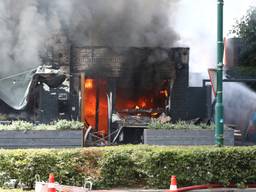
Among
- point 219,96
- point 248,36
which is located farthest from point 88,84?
point 219,96

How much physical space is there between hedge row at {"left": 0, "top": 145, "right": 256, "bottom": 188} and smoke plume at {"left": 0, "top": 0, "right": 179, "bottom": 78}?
7.95 metres

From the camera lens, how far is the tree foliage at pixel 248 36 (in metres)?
20.1

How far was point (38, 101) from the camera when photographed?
54.3 feet

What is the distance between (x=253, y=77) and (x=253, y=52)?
2332 mm

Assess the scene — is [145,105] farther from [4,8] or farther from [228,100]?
[4,8]

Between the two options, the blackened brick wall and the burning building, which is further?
the blackened brick wall

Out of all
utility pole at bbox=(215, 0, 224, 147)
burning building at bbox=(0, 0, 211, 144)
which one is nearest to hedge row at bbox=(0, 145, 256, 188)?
utility pole at bbox=(215, 0, 224, 147)

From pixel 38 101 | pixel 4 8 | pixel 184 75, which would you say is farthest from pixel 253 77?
pixel 4 8

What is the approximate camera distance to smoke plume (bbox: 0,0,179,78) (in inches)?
667

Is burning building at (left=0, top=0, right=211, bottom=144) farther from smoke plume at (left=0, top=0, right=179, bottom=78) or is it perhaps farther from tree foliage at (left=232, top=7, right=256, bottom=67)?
tree foliage at (left=232, top=7, right=256, bottom=67)

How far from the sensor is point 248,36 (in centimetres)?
2027

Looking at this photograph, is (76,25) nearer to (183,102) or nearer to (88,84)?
(88,84)

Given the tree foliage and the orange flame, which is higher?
the tree foliage

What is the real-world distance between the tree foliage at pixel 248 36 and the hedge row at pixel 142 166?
37.4 feet
